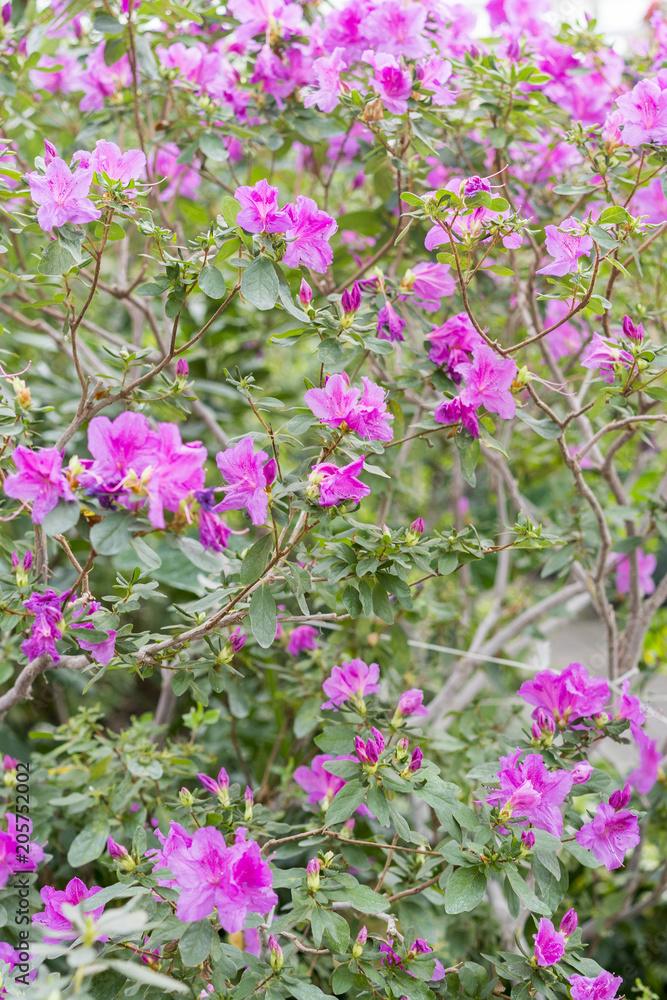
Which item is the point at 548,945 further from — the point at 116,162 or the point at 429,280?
the point at 116,162

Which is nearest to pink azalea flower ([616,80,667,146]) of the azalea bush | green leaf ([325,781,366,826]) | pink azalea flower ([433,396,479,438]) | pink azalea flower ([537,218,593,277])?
the azalea bush

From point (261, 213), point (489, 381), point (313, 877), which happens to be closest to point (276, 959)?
point (313, 877)

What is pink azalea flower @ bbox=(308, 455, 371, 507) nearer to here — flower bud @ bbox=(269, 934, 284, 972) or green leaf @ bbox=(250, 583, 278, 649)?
green leaf @ bbox=(250, 583, 278, 649)

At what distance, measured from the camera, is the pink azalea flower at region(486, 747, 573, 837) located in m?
0.88

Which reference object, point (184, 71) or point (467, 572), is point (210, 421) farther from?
point (467, 572)

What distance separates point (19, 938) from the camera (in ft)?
3.44

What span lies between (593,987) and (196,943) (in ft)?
1.47

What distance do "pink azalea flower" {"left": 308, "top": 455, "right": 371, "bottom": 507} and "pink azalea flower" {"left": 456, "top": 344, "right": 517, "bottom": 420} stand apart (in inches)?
8.3

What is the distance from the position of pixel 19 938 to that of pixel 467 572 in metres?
1.25

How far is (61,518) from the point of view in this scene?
2.28 ft

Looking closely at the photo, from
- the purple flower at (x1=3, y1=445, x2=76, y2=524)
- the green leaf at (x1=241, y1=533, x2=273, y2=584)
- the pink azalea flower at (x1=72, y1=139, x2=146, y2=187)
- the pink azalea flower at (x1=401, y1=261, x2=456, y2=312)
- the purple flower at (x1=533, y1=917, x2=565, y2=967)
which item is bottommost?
the purple flower at (x1=533, y1=917, x2=565, y2=967)

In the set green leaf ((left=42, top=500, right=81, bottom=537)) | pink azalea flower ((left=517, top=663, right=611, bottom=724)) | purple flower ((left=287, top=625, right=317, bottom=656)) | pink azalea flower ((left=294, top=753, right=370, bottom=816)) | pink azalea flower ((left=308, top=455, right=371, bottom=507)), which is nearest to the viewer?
green leaf ((left=42, top=500, right=81, bottom=537))

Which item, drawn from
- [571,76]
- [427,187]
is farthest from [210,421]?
[571,76]

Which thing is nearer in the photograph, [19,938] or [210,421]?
[19,938]
